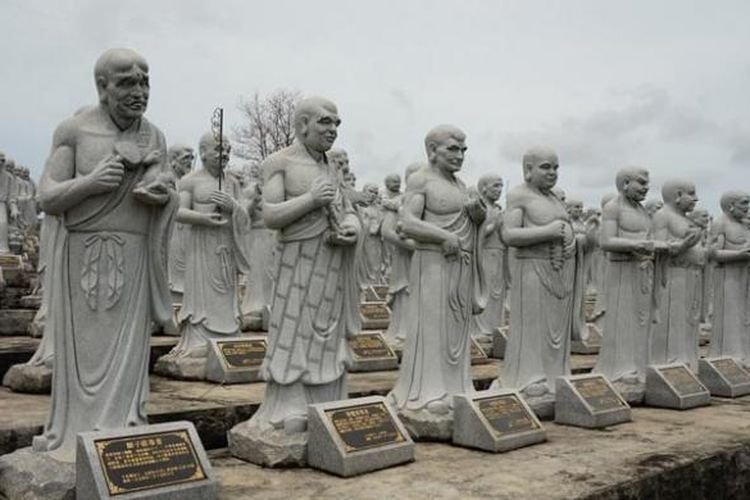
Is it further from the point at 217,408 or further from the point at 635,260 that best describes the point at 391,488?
the point at 635,260

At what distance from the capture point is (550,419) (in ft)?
29.2

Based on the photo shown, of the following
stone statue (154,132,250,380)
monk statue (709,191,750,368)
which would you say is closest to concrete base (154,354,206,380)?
stone statue (154,132,250,380)

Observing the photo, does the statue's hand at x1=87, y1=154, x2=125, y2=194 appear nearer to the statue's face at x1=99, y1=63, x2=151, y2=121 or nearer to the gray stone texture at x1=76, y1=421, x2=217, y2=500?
the statue's face at x1=99, y1=63, x2=151, y2=121

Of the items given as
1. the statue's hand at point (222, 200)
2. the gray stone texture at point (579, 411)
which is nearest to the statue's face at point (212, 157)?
the statue's hand at point (222, 200)

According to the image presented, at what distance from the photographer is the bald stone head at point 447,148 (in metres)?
7.91

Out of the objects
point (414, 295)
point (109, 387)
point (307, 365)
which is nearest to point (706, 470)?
point (414, 295)

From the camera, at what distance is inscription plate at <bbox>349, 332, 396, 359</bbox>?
429 inches

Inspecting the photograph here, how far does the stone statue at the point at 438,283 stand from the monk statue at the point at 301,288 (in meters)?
1.27

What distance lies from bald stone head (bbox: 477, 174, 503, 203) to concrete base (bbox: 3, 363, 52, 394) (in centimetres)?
751

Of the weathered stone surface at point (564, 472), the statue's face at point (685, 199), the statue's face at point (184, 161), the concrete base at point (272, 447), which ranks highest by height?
the statue's face at point (184, 161)

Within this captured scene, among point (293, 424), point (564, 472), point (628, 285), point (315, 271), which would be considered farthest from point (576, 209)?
point (293, 424)

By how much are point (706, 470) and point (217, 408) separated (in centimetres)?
451

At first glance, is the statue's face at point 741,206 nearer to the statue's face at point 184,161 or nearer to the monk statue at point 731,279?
the monk statue at point 731,279

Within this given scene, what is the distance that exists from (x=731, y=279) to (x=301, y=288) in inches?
344
